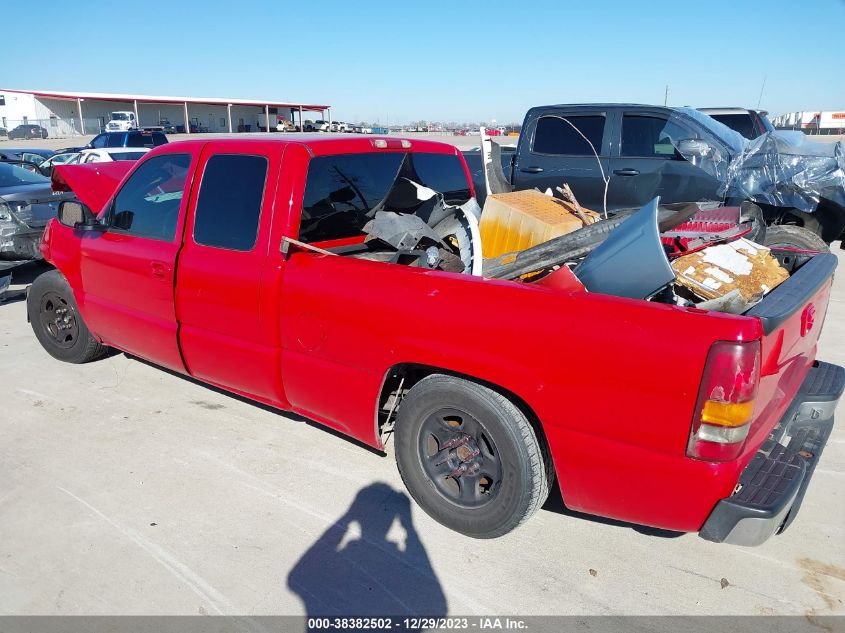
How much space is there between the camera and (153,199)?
13.7 ft

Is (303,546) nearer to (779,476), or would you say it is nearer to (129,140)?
(779,476)

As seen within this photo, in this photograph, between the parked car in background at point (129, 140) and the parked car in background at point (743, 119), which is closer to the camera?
the parked car in background at point (743, 119)

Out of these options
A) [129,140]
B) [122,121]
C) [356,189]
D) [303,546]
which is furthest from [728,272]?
[122,121]

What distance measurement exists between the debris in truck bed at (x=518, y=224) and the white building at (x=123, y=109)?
192 feet

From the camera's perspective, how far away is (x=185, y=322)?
3.89m

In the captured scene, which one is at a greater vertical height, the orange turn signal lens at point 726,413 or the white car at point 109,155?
the orange turn signal lens at point 726,413

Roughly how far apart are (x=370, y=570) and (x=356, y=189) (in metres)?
2.16

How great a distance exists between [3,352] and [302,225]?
4.00 meters

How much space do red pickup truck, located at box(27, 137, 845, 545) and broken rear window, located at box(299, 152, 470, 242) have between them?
12 millimetres

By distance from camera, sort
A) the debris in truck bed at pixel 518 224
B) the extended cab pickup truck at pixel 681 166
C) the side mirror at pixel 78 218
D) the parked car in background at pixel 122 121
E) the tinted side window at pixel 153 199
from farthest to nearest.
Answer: the parked car in background at pixel 122 121 → the extended cab pickup truck at pixel 681 166 → the side mirror at pixel 78 218 → the tinted side window at pixel 153 199 → the debris in truck bed at pixel 518 224

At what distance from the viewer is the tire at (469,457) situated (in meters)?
2.74

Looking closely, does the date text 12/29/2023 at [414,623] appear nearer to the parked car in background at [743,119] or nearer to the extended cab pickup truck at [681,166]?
the extended cab pickup truck at [681,166]

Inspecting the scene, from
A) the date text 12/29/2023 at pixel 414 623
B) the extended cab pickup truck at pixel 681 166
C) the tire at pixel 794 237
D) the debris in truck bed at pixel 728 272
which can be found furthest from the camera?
the extended cab pickup truck at pixel 681 166

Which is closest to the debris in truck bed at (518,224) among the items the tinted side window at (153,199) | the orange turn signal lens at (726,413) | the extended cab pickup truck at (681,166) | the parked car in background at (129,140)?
the orange turn signal lens at (726,413)
